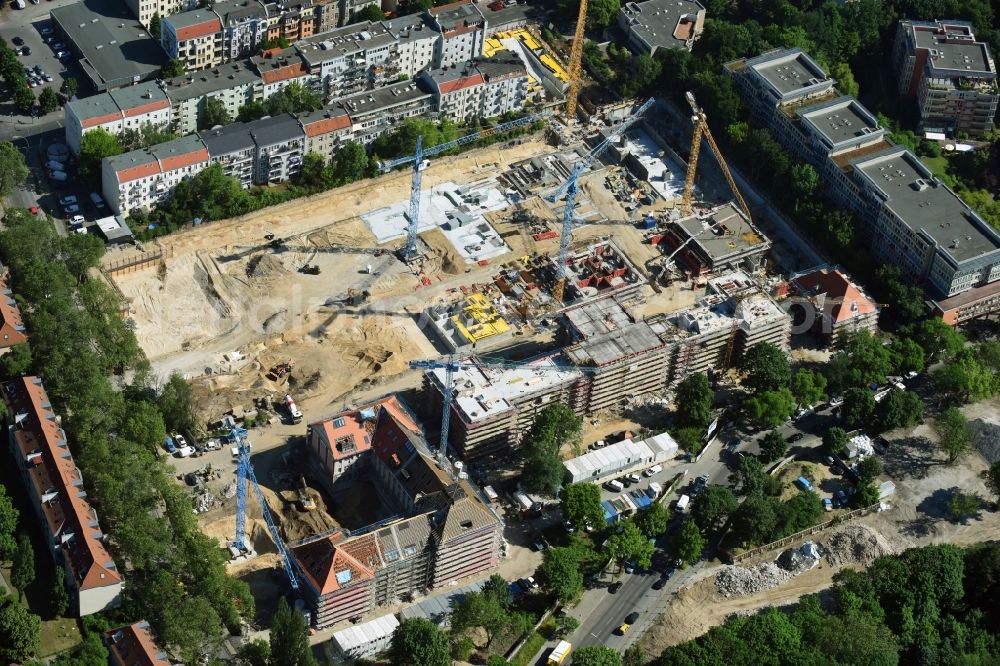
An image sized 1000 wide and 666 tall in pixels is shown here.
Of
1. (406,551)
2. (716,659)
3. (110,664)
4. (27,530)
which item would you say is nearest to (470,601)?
(406,551)

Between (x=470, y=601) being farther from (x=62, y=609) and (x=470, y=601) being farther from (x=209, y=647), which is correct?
(x=62, y=609)

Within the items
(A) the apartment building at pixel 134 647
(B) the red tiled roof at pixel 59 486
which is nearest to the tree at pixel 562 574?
(A) the apartment building at pixel 134 647

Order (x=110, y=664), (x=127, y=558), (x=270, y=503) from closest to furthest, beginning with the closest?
1. (x=110, y=664)
2. (x=127, y=558)
3. (x=270, y=503)

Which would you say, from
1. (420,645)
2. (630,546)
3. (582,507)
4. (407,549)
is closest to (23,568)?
(407,549)

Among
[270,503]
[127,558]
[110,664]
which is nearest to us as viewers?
[110,664]

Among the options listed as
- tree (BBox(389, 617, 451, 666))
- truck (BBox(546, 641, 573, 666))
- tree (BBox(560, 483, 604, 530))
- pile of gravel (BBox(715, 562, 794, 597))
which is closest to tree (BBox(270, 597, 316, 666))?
tree (BBox(389, 617, 451, 666))

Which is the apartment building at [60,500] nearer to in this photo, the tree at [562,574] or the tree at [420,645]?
the tree at [420,645]
